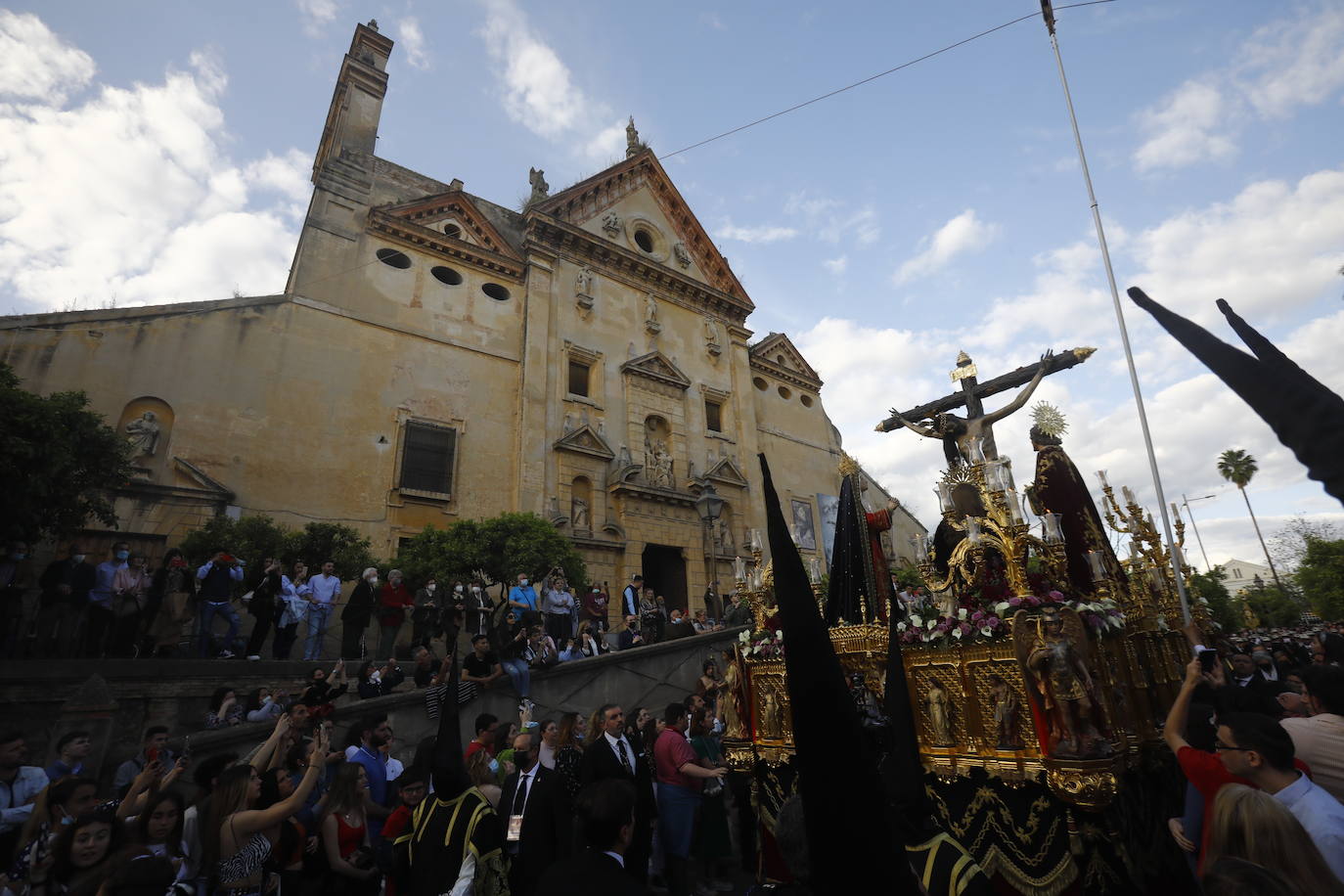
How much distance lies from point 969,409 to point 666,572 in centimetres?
1579

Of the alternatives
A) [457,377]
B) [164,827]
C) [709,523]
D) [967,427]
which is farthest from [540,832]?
[457,377]

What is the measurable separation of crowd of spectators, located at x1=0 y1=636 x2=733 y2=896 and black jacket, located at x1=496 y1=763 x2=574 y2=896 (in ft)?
0.04

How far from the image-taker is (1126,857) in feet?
16.9

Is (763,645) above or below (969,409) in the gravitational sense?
below

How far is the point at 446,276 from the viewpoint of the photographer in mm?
22469

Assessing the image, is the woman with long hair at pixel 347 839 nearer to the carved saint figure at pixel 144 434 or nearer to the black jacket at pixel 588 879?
the black jacket at pixel 588 879

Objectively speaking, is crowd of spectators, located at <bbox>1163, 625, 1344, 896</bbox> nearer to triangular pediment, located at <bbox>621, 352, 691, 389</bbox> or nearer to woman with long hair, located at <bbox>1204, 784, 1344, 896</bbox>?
woman with long hair, located at <bbox>1204, 784, 1344, 896</bbox>

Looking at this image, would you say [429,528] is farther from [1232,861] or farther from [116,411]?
[1232,861]

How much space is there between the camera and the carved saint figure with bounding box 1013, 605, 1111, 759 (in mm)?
5180

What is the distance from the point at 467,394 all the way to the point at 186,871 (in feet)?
59.7

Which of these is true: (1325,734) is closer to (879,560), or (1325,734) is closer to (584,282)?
(879,560)

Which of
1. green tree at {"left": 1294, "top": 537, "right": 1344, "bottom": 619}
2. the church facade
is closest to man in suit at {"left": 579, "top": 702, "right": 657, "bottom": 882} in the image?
the church facade

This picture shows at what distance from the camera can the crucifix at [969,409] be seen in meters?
8.96

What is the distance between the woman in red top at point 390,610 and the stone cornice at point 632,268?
1504cm
